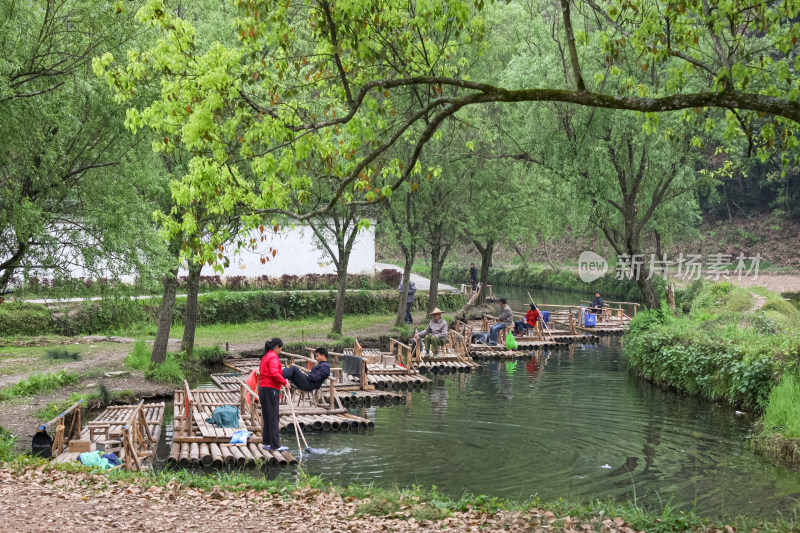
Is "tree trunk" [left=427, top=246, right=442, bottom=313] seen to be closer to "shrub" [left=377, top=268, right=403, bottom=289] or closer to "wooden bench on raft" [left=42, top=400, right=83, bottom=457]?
"shrub" [left=377, top=268, right=403, bottom=289]

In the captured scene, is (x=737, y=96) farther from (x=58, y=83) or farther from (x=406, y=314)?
(x=406, y=314)

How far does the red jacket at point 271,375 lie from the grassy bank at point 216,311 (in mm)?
10223

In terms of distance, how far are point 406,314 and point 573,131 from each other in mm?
13031

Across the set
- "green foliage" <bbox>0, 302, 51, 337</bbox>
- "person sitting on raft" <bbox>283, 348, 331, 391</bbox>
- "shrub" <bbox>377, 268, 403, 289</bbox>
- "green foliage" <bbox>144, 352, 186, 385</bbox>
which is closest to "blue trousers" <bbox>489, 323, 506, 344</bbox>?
"green foliage" <bbox>144, 352, 186, 385</bbox>

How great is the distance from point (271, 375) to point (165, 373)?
27.8ft

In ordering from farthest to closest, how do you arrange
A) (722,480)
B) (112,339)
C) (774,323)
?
1. (112,339)
2. (774,323)
3. (722,480)

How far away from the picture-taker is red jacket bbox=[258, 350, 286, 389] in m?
13.9

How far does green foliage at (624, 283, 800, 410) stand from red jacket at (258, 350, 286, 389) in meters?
9.93

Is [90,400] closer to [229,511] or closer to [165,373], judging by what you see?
[165,373]

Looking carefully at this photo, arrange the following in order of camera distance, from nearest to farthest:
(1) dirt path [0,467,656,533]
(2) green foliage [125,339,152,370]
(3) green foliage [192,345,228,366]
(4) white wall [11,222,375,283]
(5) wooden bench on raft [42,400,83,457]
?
(1) dirt path [0,467,656,533], (5) wooden bench on raft [42,400,83,457], (2) green foliage [125,339,152,370], (3) green foliage [192,345,228,366], (4) white wall [11,222,375,283]

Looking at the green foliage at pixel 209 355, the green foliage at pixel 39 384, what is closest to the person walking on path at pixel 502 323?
the green foliage at pixel 209 355

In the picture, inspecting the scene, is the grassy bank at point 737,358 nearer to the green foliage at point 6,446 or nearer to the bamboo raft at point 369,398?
the bamboo raft at point 369,398

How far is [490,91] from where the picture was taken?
8.30 meters

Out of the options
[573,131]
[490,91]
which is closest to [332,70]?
[490,91]
